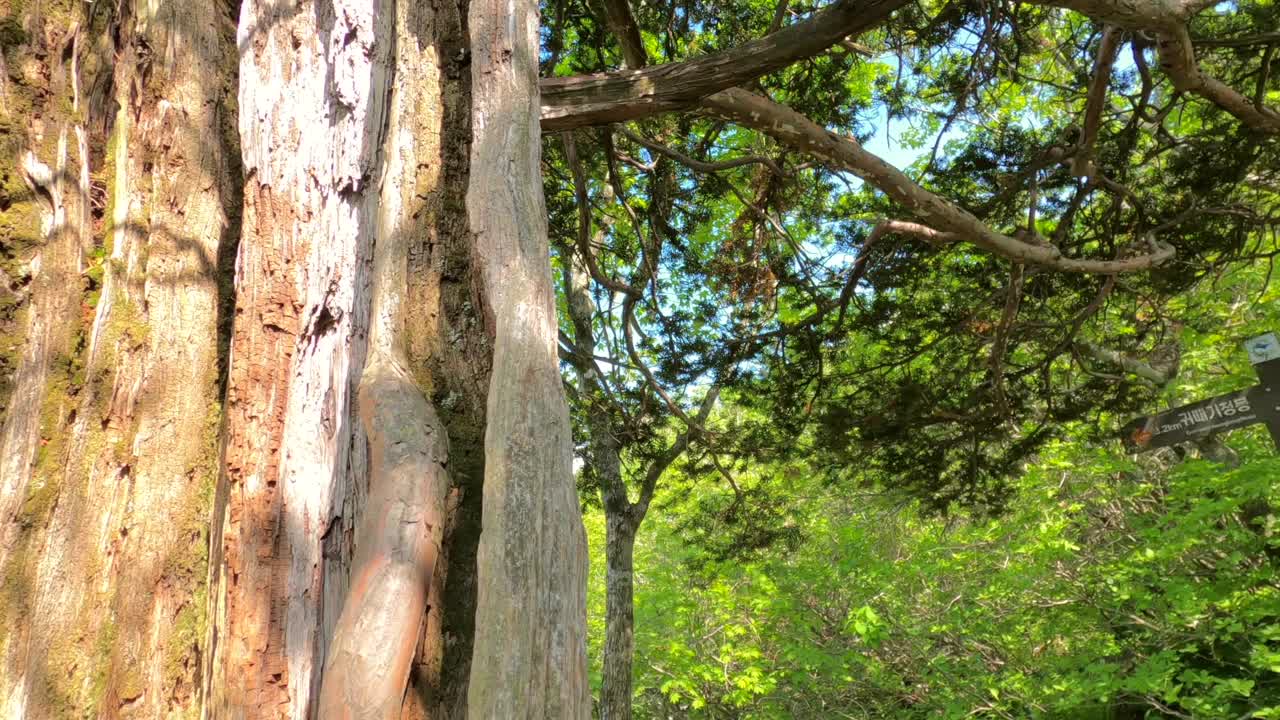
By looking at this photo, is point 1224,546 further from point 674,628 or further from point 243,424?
point 243,424

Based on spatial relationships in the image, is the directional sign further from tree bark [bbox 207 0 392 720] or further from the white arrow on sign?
tree bark [bbox 207 0 392 720]

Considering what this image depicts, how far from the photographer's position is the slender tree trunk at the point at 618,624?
6.59m

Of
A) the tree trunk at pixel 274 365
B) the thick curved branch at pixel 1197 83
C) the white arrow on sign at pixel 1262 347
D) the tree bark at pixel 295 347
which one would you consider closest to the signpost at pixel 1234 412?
the white arrow on sign at pixel 1262 347

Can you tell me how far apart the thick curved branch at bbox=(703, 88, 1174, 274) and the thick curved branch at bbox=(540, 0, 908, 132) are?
74 centimetres

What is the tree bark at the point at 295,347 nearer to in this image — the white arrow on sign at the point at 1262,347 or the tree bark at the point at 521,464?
the tree bark at the point at 521,464

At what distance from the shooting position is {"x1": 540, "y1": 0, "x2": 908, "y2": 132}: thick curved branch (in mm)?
2686

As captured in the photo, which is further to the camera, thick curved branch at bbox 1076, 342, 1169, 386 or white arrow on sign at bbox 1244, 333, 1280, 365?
thick curved branch at bbox 1076, 342, 1169, 386

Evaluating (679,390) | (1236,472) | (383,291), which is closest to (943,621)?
(1236,472)

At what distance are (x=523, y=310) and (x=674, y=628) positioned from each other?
10428mm

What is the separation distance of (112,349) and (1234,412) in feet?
16.5

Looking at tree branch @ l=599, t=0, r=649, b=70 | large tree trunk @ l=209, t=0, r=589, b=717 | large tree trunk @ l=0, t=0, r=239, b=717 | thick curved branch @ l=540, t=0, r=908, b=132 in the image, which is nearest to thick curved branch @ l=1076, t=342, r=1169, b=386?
tree branch @ l=599, t=0, r=649, b=70

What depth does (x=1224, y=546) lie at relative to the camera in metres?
7.02

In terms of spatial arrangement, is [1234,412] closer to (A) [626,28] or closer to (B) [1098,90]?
(B) [1098,90]

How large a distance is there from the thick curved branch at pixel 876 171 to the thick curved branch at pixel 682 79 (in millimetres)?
737
